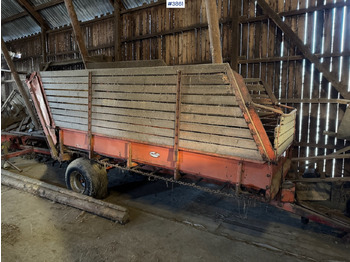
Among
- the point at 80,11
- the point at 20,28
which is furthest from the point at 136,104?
the point at 20,28

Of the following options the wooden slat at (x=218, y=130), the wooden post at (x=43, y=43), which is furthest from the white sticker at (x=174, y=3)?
the wooden post at (x=43, y=43)

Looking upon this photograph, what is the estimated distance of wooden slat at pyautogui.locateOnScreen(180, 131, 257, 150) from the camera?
310 centimetres

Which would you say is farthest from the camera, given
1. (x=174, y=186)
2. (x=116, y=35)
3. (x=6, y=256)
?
(x=116, y=35)

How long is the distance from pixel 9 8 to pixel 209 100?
1372 cm

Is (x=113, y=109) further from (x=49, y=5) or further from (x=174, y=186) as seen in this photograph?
(x=49, y=5)

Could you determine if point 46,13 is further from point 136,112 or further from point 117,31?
point 136,112

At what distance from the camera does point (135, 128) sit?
13.3 feet

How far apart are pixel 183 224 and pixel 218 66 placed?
2.72 metres

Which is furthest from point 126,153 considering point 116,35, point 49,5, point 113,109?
point 49,5

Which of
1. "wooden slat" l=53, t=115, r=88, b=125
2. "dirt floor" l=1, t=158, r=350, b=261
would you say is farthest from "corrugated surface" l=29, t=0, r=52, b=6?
"dirt floor" l=1, t=158, r=350, b=261

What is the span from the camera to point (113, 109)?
4.26m

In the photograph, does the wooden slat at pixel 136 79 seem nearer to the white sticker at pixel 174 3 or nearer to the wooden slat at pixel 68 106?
the wooden slat at pixel 68 106

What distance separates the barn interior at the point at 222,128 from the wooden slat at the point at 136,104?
0.55m

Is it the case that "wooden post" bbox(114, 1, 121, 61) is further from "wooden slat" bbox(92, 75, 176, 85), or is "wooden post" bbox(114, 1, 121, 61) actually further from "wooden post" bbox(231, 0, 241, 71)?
"wooden slat" bbox(92, 75, 176, 85)
